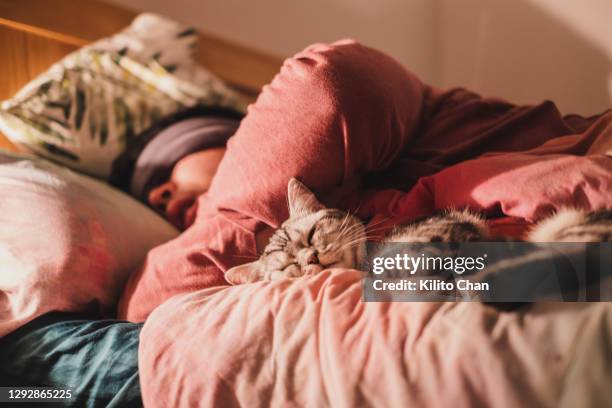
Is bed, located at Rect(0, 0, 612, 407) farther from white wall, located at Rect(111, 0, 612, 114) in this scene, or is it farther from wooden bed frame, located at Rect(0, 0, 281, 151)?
white wall, located at Rect(111, 0, 612, 114)

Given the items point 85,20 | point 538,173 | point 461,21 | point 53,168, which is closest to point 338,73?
point 538,173

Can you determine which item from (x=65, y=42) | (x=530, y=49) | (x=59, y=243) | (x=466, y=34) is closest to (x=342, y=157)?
(x=59, y=243)

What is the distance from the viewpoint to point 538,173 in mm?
719

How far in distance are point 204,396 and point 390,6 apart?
6.73 feet

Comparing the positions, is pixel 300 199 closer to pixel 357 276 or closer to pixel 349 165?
pixel 349 165

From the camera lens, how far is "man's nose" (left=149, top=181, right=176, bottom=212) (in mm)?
1304

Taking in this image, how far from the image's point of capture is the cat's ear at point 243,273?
852 mm

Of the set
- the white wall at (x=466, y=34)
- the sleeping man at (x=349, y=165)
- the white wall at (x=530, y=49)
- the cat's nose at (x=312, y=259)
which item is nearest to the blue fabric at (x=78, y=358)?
the sleeping man at (x=349, y=165)

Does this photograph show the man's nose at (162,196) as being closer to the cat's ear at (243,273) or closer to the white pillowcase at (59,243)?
the white pillowcase at (59,243)

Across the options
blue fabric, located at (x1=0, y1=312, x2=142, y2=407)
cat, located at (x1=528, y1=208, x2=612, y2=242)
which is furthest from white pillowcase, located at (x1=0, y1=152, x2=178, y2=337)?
cat, located at (x1=528, y1=208, x2=612, y2=242)

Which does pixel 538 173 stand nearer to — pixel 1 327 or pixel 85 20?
pixel 1 327

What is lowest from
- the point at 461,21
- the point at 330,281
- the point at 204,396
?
the point at 204,396

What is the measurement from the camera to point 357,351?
549 mm

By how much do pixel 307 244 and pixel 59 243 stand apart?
1.53 feet
